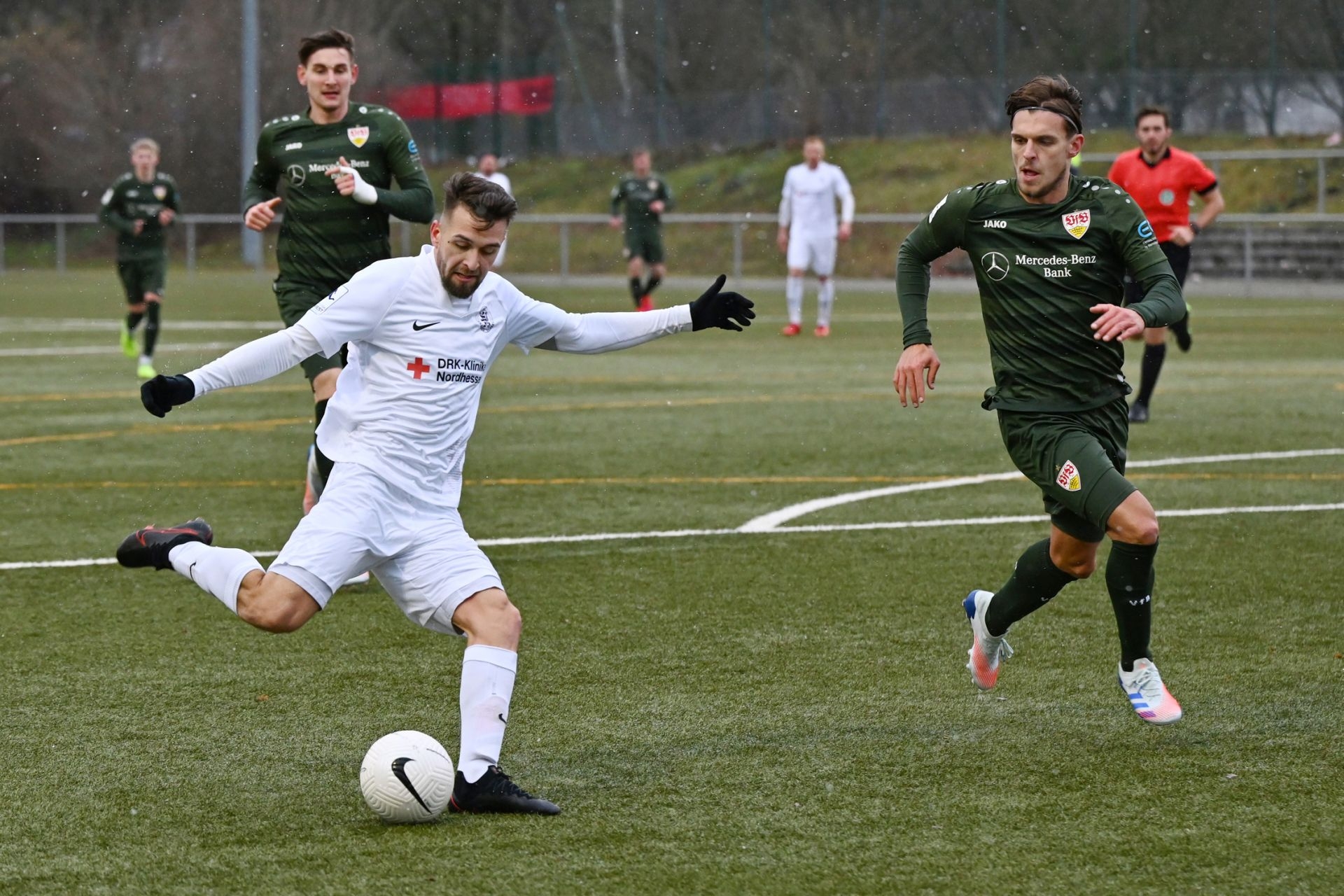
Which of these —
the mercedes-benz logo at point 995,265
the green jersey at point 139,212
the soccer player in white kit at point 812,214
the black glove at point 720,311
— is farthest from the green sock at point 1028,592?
the soccer player in white kit at point 812,214

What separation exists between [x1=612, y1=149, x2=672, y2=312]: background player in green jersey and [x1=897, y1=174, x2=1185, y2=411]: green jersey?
19203mm

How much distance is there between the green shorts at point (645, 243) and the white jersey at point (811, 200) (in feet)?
10.0

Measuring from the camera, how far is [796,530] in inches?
346

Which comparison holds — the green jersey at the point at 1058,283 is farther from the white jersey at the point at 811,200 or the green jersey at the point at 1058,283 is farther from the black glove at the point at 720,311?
the white jersey at the point at 811,200

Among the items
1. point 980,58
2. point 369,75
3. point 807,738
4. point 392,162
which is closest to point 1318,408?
point 392,162

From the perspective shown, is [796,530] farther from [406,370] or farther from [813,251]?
[813,251]

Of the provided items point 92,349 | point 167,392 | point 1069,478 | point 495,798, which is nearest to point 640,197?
point 92,349

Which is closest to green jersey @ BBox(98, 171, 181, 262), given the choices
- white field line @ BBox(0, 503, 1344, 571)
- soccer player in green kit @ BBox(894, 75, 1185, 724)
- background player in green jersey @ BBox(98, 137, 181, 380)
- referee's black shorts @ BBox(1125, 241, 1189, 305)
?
background player in green jersey @ BBox(98, 137, 181, 380)

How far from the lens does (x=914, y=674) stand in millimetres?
5984

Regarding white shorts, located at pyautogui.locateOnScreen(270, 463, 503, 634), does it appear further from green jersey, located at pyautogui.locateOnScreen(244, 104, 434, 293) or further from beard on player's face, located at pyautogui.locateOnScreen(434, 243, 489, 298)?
green jersey, located at pyautogui.locateOnScreen(244, 104, 434, 293)

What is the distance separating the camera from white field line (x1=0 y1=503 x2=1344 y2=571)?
812 cm

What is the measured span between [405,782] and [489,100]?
137 ft

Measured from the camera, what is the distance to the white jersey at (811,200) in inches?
922

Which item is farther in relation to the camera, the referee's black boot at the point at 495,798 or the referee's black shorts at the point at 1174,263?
the referee's black shorts at the point at 1174,263
